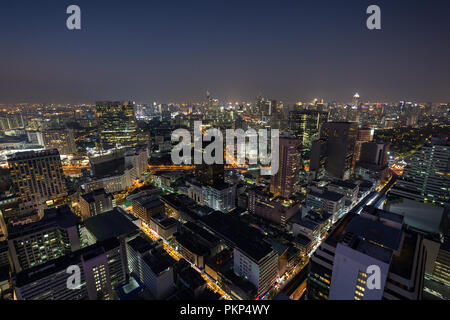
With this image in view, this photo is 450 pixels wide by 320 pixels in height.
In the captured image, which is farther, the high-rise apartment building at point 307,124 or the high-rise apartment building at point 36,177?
the high-rise apartment building at point 307,124

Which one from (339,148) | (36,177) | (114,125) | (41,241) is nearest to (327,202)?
(339,148)

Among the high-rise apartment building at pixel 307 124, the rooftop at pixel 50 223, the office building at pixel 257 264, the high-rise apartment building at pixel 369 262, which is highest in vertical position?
the high-rise apartment building at pixel 307 124

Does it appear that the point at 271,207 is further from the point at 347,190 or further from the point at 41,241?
the point at 41,241

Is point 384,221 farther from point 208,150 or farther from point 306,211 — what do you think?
point 208,150

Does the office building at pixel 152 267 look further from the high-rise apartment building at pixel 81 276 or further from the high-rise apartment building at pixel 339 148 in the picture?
the high-rise apartment building at pixel 339 148

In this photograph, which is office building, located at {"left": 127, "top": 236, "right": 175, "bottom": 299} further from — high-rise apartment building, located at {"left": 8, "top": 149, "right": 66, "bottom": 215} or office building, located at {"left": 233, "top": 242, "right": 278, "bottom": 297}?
high-rise apartment building, located at {"left": 8, "top": 149, "right": 66, "bottom": 215}

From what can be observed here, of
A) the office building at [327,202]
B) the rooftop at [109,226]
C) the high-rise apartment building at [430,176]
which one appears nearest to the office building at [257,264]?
the rooftop at [109,226]

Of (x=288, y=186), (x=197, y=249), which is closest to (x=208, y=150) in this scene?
(x=288, y=186)
